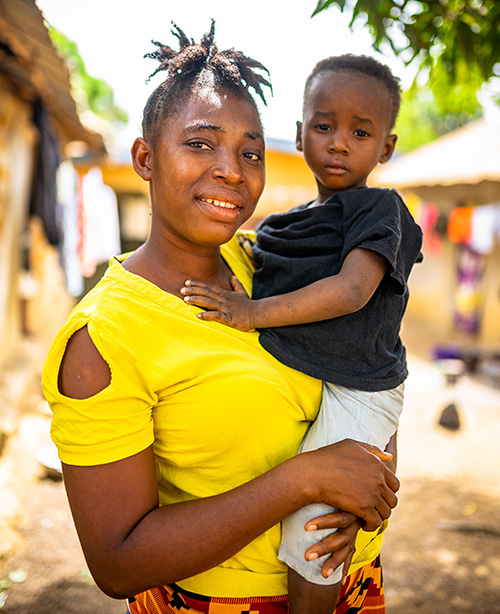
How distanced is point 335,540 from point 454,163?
9900 mm

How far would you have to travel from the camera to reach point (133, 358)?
3.85 ft

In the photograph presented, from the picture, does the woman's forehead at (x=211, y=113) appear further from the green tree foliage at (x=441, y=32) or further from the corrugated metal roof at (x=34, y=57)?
the corrugated metal roof at (x=34, y=57)

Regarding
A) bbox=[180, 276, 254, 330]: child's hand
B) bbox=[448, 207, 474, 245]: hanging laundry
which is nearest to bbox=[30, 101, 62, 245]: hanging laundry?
bbox=[180, 276, 254, 330]: child's hand

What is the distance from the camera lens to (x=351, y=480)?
1.32m

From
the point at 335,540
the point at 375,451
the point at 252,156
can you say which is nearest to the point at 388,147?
the point at 252,156

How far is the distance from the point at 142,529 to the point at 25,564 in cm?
302

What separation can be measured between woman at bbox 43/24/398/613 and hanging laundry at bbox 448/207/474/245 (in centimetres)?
1022

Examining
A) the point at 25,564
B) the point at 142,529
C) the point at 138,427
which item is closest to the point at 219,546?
the point at 142,529

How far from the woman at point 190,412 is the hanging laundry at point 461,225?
10221 millimetres

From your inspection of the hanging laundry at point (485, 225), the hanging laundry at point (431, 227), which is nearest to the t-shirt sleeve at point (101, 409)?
the hanging laundry at point (485, 225)

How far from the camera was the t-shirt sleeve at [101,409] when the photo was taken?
114 cm

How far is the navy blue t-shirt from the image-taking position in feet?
4.91

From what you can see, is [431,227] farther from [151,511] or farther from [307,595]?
[151,511]

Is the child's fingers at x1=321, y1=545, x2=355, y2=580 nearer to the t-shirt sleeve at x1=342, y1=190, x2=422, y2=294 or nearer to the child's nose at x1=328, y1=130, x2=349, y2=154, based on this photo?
the t-shirt sleeve at x1=342, y1=190, x2=422, y2=294
